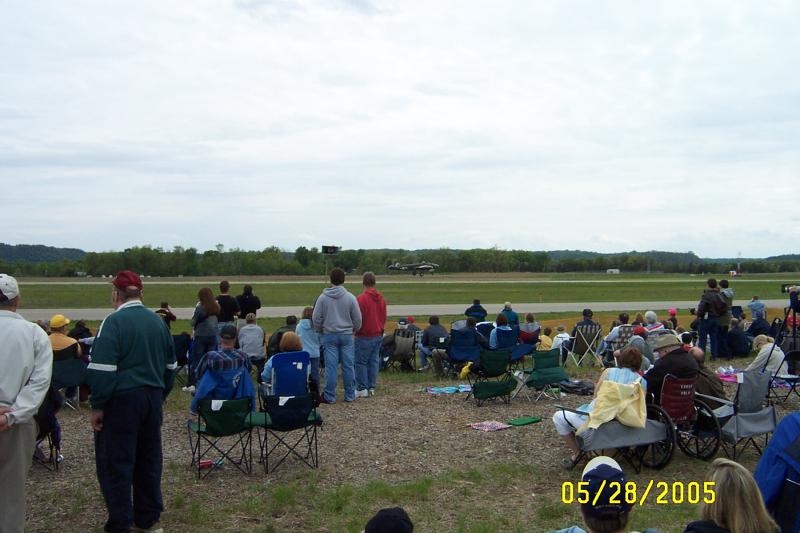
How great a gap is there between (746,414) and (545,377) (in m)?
3.53

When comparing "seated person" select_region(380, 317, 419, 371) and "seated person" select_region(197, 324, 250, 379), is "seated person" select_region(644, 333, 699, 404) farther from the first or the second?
"seated person" select_region(380, 317, 419, 371)

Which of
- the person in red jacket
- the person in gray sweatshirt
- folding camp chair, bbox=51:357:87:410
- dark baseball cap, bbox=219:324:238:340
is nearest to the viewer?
dark baseball cap, bbox=219:324:238:340

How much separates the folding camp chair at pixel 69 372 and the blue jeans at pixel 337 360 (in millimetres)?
3219

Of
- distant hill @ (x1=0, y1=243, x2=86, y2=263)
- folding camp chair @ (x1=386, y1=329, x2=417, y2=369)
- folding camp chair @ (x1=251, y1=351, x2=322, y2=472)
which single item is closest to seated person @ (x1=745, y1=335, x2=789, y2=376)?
folding camp chair @ (x1=251, y1=351, x2=322, y2=472)

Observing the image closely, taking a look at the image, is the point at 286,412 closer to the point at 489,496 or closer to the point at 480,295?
the point at 489,496

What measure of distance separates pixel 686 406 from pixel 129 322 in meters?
5.18

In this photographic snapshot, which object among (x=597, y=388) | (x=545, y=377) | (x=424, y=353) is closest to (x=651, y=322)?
(x=545, y=377)

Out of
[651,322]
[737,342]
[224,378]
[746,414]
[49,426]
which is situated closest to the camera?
[49,426]

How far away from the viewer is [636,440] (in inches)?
253

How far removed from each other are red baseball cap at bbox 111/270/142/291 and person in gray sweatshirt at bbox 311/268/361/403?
199 inches

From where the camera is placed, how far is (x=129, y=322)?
484 cm

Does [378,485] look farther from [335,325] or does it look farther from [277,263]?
[277,263]

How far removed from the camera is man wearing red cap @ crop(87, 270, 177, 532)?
4707mm

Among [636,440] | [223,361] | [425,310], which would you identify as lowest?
[425,310]
